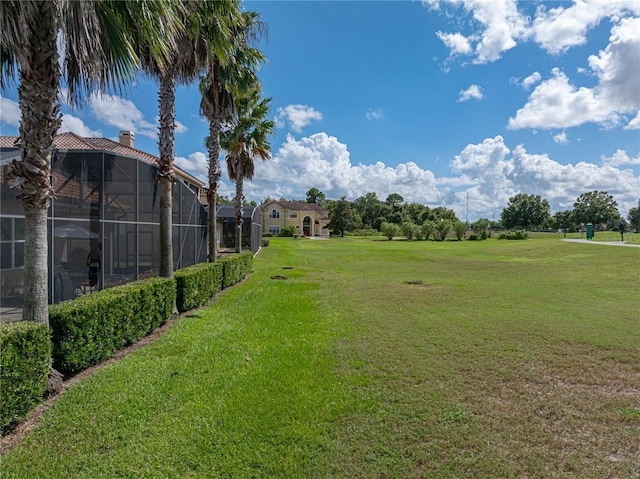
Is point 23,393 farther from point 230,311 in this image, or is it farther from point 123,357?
point 230,311

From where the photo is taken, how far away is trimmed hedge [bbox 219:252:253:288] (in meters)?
11.1

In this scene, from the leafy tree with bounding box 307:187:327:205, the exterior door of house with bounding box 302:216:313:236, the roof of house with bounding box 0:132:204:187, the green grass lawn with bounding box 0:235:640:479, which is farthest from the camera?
the leafy tree with bounding box 307:187:327:205

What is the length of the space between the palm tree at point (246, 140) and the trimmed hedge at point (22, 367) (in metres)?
13.4

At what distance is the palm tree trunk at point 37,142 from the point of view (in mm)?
3697

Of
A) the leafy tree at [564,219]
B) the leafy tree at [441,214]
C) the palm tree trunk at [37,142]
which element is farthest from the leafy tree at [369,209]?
the palm tree trunk at [37,142]

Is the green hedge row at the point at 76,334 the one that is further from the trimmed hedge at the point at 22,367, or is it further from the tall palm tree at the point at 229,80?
the tall palm tree at the point at 229,80

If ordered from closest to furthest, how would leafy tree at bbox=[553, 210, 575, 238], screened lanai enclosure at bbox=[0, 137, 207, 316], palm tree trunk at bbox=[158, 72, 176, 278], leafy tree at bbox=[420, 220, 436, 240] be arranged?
screened lanai enclosure at bbox=[0, 137, 207, 316], palm tree trunk at bbox=[158, 72, 176, 278], leafy tree at bbox=[420, 220, 436, 240], leafy tree at bbox=[553, 210, 575, 238]

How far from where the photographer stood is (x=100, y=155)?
23.9 feet

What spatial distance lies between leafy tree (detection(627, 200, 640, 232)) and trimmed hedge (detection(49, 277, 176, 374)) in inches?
3844

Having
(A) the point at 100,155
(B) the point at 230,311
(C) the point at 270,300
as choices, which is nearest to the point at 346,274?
(C) the point at 270,300

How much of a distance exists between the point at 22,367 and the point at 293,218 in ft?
211

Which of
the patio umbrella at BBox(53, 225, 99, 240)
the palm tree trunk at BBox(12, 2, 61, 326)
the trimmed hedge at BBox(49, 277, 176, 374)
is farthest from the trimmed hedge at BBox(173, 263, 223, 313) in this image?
the palm tree trunk at BBox(12, 2, 61, 326)

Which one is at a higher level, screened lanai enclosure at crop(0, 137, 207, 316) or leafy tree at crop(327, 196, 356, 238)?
leafy tree at crop(327, 196, 356, 238)

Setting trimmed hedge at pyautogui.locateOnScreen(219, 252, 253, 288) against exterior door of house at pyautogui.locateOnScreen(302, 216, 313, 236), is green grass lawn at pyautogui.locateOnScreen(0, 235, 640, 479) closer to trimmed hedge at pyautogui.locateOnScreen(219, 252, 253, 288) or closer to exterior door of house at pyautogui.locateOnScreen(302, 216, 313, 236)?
trimmed hedge at pyautogui.locateOnScreen(219, 252, 253, 288)
